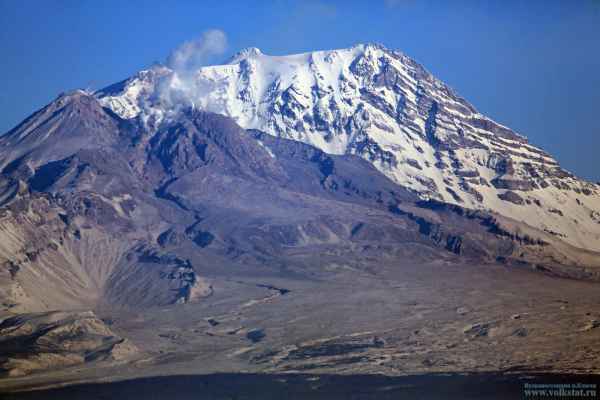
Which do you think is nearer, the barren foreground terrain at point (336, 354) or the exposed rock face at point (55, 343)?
the barren foreground terrain at point (336, 354)

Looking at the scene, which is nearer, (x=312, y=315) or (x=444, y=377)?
(x=444, y=377)

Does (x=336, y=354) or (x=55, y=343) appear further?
(x=336, y=354)

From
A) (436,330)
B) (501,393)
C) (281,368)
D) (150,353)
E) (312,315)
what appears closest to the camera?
(501,393)

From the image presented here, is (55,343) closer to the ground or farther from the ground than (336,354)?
farther from the ground

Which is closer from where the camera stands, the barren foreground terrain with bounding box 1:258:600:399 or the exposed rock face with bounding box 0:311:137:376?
the barren foreground terrain with bounding box 1:258:600:399

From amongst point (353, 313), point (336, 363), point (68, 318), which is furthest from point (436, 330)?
point (68, 318)

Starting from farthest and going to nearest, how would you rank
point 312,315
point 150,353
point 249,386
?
1. point 312,315
2. point 150,353
3. point 249,386

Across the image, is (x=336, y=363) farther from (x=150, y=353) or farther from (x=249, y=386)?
(x=150, y=353)
